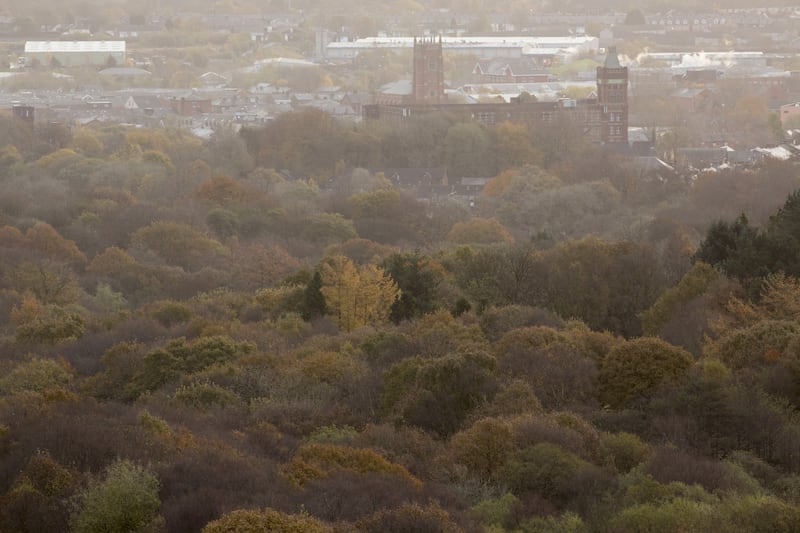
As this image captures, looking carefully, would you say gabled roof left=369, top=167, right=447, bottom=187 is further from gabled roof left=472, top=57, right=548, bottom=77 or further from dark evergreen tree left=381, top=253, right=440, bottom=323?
gabled roof left=472, top=57, right=548, bottom=77

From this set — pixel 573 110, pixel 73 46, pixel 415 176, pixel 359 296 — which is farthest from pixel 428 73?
pixel 359 296

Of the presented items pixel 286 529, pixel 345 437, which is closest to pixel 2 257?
pixel 345 437

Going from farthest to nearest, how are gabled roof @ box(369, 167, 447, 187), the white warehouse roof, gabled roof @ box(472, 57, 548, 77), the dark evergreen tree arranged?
the white warehouse roof, gabled roof @ box(472, 57, 548, 77), gabled roof @ box(369, 167, 447, 187), the dark evergreen tree

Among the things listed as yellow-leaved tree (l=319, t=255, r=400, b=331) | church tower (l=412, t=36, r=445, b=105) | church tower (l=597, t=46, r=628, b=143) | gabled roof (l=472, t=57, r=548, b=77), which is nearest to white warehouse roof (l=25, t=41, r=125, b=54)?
gabled roof (l=472, t=57, r=548, b=77)

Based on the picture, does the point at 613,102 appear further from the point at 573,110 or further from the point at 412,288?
the point at 412,288

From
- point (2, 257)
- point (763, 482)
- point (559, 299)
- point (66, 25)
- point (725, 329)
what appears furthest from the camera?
point (66, 25)

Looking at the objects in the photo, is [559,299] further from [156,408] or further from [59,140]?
[59,140]

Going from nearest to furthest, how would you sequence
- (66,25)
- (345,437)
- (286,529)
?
(286,529), (345,437), (66,25)
